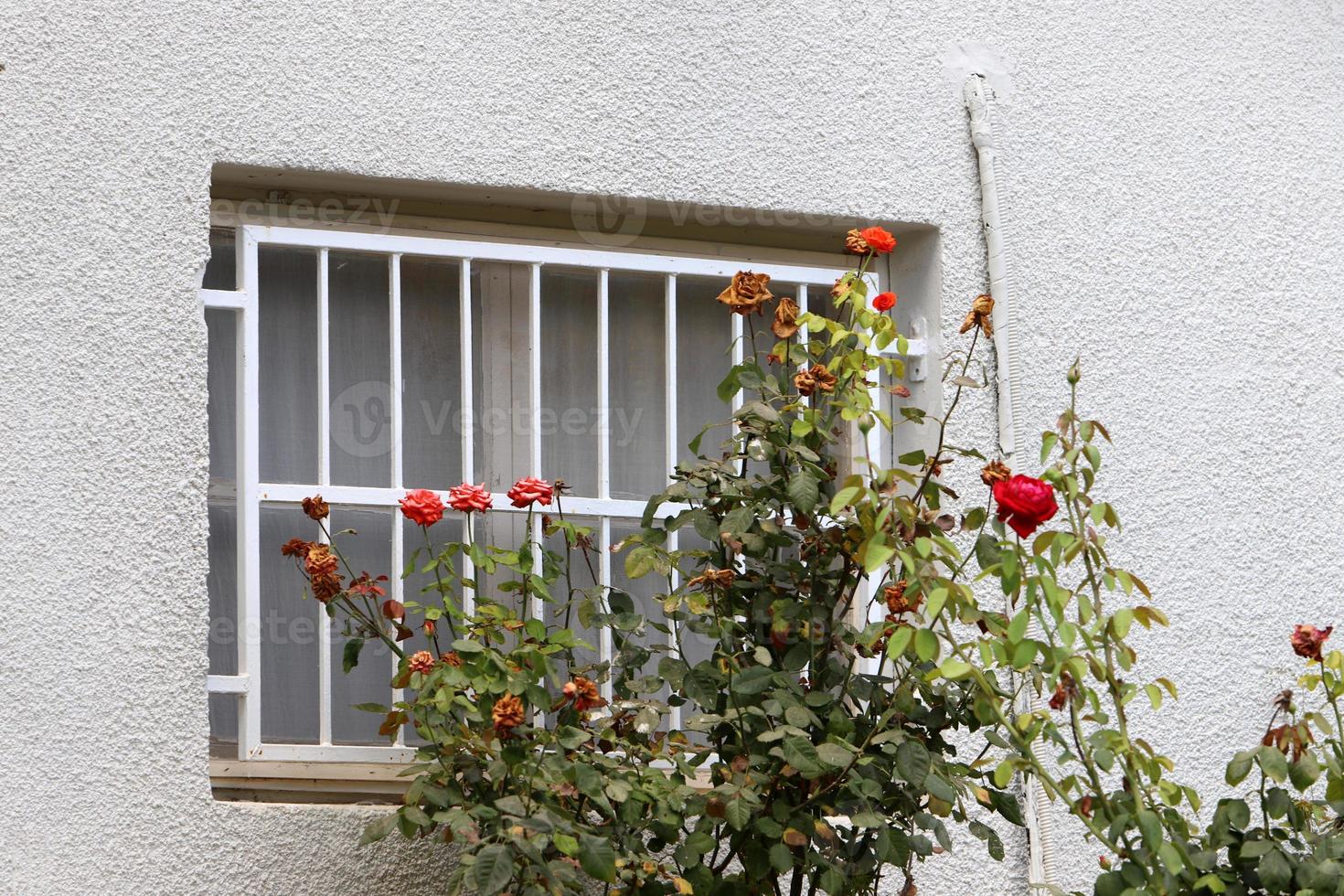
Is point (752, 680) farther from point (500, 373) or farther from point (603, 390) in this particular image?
point (500, 373)

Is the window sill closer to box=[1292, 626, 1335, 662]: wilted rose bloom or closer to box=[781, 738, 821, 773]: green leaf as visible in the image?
box=[781, 738, 821, 773]: green leaf

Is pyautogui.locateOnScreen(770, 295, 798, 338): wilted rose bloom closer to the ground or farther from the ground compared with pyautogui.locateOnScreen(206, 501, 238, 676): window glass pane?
farther from the ground

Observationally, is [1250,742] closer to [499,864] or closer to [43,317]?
[499,864]

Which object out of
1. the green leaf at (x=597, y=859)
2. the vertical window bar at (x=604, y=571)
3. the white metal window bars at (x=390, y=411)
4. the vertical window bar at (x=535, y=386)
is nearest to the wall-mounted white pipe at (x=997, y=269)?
the white metal window bars at (x=390, y=411)

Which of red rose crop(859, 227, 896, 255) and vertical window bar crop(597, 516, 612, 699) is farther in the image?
vertical window bar crop(597, 516, 612, 699)

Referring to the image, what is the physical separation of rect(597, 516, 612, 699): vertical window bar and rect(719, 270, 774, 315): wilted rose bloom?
0.76 m

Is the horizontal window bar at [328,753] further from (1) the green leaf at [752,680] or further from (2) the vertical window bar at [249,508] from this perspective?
(1) the green leaf at [752,680]

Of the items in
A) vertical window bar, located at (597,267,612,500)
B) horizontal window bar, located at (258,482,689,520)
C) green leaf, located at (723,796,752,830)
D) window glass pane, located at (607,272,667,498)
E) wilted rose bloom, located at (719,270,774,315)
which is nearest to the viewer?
green leaf, located at (723,796,752,830)

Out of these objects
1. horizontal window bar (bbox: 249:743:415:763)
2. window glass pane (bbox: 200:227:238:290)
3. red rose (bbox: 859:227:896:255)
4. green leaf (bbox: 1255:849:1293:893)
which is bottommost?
green leaf (bbox: 1255:849:1293:893)

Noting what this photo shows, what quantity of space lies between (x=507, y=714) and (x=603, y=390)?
110 centimetres

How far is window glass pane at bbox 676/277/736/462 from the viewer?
382cm

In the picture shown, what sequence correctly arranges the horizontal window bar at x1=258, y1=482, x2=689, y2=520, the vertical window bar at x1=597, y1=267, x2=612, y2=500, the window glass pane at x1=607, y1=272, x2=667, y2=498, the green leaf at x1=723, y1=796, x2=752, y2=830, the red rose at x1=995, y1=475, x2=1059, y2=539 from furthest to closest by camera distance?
the window glass pane at x1=607, y1=272, x2=667, y2=498 < the vertical window bar at x1=597, y1=267, x2=612, y2=500 < the horizontal window bar at x1=258, y1=482, x2=689, y2=520 < the green leaf at x1=723, y1=796, x2=752, y2=830 < the red rose at x1=995, y1=475, x2=1059, y2=539

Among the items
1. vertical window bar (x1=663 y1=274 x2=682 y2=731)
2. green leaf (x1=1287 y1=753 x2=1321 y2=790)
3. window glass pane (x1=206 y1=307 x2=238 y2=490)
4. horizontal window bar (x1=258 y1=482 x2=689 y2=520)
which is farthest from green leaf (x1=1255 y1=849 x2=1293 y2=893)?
window glass pane (x1=206 y1=307 x2=238 y2=490)

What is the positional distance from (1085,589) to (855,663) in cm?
66
